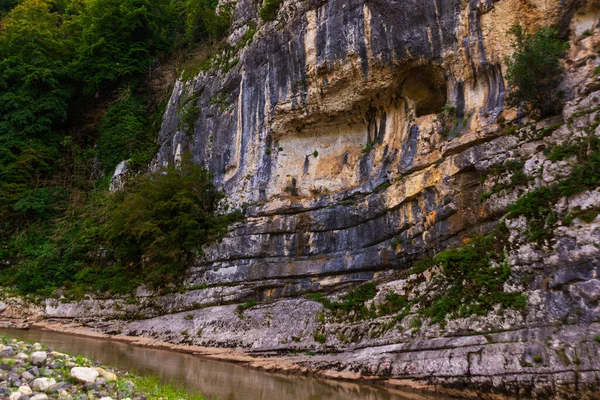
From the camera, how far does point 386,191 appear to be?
15.3 m

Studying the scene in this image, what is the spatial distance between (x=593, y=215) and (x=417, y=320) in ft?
16.2

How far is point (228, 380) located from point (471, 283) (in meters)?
6.87

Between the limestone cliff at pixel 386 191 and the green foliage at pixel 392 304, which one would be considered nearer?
the limestone cliff at pixel 386 191

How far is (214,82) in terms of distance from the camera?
2327 cm

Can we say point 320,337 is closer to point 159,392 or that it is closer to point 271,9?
point 159,392

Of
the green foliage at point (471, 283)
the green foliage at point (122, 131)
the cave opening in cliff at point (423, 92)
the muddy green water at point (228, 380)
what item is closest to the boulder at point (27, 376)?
the muddy green water at point (228, 380)

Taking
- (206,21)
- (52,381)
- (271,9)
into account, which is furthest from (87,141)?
(52,381)

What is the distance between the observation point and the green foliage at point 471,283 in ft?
32.4

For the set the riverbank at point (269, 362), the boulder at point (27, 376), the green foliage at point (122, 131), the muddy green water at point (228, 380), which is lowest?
the muddy green water at point (228, 380)

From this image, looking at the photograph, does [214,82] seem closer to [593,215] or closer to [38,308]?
[38,308]

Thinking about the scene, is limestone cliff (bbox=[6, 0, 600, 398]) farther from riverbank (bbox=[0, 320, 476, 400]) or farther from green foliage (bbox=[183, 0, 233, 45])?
green foliage (bbox=[183, 0, 233, 45])

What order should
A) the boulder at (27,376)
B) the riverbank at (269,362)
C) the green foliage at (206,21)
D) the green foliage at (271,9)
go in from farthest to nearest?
the green foliage at (206,21), the green foliage at (271,9), the riverbank at (269,362), the boulder at (27,376)

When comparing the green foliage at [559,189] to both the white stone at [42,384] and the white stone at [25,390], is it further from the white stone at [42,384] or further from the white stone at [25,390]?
the white stone at [25,390]

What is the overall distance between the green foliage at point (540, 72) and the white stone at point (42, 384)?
42.4 ft
